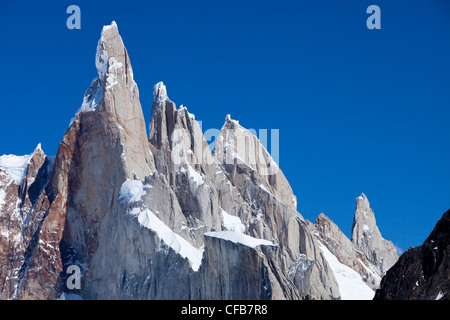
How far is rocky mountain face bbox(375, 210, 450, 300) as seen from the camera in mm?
81188

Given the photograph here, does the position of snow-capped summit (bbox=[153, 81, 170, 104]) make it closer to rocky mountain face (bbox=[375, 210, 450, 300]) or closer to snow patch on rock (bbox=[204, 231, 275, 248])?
snow patch on rock (bbox=[204, 231, 275, 248])

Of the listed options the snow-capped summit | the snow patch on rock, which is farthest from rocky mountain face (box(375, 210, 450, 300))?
the snow-capped summit

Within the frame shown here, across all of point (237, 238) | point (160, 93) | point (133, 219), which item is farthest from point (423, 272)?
point (160, 93)

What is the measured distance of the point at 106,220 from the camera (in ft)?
452

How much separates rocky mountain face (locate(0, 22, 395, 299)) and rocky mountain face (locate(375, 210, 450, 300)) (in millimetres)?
29942

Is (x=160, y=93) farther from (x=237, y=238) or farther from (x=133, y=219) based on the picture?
(x=237, y=238)

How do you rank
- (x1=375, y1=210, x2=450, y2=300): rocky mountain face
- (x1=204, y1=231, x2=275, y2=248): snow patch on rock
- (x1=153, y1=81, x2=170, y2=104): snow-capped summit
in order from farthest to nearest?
(x1=153, y1=81, x2=170, y2=104): snow-capped summit → (x1=204, y1=231, x2=275, y2=248): snow patch on rock → (x1=375, y1=210, x2=450, y2=300): rocky mountain face

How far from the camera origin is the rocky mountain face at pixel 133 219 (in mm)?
121500

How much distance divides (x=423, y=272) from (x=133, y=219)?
56.4m

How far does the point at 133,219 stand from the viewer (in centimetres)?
13138
